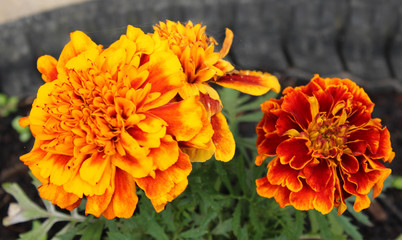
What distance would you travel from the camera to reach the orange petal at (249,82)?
3.45 ft

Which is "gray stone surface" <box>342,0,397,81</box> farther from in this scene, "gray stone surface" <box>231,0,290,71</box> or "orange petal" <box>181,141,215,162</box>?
"orange petal" <box>181,141,215,162</box>

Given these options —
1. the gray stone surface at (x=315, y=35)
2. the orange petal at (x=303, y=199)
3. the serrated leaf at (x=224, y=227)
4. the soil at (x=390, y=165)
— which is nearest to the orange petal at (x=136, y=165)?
the orange petal at (x=303, y=199)

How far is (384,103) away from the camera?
8.25ft

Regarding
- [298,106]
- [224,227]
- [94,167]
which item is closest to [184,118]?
[94,167]

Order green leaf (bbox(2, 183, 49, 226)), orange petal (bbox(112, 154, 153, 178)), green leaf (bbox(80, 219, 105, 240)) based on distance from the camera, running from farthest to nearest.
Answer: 1. green leaf (bbox(2, 183, 49, 226))
2. green leaf (bbox(80, 219, 105, 240))
3. orange petal (bbox(112, 154, 153, 178))

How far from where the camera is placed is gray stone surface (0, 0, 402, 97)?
247cm

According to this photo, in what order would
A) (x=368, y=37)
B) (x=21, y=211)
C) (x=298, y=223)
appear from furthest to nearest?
(x=368, y=37)
(x=21, y=211)
(x=298, y=223)

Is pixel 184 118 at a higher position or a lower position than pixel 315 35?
higher

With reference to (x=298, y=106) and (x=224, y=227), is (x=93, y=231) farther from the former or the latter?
(x=298, y=106)

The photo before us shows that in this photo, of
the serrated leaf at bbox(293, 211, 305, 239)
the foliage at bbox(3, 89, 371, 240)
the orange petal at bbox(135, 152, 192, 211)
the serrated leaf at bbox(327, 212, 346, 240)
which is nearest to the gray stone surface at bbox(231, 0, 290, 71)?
the foliage at bbox(3, 89, 371, 240)

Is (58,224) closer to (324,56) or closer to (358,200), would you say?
(358,200)

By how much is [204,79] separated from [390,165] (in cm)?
165

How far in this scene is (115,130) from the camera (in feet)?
3.05

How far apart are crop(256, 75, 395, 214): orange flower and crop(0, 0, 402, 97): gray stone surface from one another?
1.40 meters
